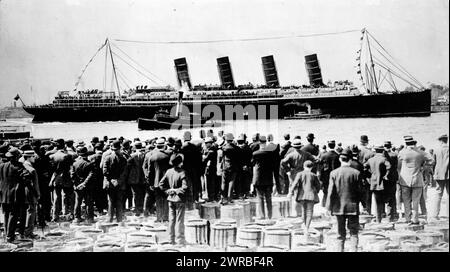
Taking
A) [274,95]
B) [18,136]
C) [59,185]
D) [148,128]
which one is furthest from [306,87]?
[59,185]

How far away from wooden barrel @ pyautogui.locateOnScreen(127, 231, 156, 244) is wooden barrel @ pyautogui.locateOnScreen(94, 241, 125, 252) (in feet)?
0.52

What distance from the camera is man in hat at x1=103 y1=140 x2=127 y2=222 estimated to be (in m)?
7.30

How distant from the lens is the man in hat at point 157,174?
7.36 m

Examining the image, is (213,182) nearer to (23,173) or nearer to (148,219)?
(148,219)

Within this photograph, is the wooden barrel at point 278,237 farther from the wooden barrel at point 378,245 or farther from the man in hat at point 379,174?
the man in hat at point 379,174

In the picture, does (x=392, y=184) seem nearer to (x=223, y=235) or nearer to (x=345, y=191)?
(x=345, y=191)

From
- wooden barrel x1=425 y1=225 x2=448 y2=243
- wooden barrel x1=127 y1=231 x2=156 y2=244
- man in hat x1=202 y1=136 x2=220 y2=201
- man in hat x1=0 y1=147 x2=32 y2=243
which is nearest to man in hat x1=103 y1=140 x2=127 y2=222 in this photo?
wooden barrel x1=127 y1=231 x2=156 y2=244

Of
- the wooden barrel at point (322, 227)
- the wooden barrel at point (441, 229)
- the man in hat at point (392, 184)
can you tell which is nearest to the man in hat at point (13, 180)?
the wooden barrel at point (322, 227)

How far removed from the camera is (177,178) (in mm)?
6195

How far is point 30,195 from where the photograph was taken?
6.76 meters

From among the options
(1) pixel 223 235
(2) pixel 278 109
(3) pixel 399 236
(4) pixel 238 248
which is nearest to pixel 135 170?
(1) pixel 223 235

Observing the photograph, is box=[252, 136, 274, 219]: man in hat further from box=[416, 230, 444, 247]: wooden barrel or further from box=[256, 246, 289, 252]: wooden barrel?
box=[416, 230, 444, 247]: wooden barrel

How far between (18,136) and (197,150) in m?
5.03
